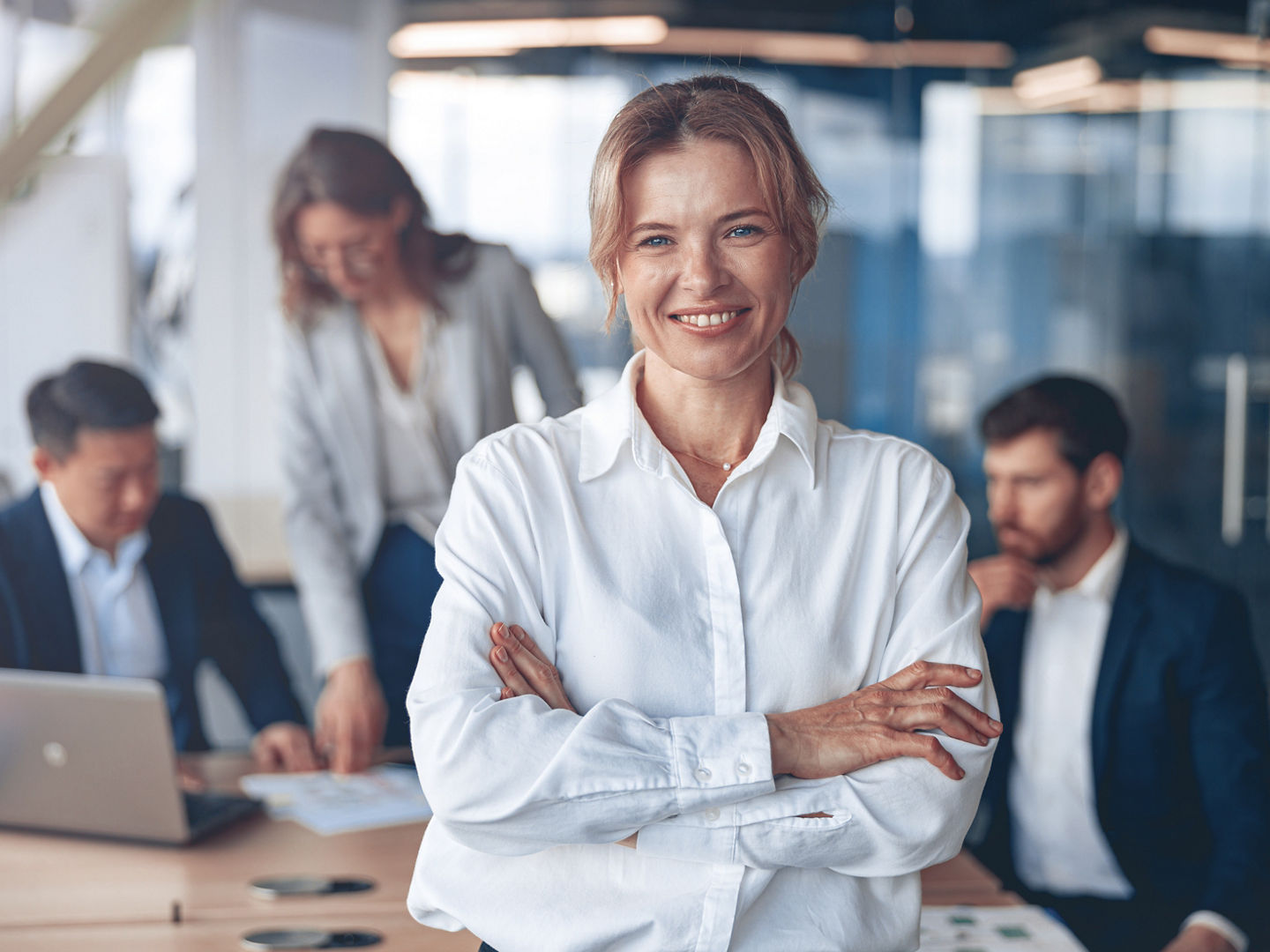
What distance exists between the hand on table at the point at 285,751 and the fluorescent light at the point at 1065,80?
393cm

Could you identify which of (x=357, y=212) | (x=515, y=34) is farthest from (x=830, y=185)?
(x=357, y=212)

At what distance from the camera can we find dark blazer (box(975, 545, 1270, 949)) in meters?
2.26

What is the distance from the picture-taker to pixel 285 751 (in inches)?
97.4

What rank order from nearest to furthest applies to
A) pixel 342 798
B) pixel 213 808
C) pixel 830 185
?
1. pixel 213 808
2. pixel 342 798
3. pixel 830 185

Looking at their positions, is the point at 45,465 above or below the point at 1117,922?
above

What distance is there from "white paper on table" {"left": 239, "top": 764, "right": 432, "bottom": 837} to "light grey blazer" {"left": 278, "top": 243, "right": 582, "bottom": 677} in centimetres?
59

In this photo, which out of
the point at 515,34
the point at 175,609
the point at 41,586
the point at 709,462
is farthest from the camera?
the point at 515,34

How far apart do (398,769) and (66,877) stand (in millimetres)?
693

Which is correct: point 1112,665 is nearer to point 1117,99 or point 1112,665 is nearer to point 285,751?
point 285,751

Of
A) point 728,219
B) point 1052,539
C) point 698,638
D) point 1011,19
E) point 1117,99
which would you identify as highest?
point 1011,19

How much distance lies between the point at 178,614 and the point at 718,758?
2112 millimetres

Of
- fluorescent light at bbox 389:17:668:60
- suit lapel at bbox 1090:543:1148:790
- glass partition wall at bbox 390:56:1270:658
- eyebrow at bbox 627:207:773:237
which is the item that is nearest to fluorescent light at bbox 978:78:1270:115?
glass partition wall at bbox 390:56:1270:658

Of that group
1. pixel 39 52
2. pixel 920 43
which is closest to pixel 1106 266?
pixel 920 43

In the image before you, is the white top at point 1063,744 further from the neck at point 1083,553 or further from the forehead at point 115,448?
the forehead at point 115,448
